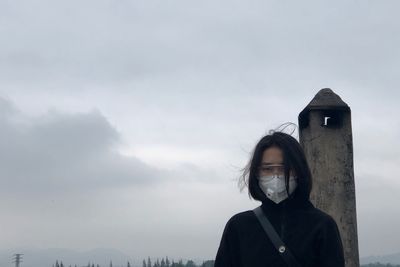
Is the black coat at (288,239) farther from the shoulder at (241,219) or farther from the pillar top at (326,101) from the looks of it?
the pillar top at (326,101)

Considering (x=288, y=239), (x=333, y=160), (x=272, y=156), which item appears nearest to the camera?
(x=288, y=239)

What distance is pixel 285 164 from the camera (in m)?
3.70

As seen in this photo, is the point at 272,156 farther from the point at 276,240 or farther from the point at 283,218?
the point at 276,240

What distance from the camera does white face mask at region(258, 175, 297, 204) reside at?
3670 millimetres

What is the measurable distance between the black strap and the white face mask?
0.44ft

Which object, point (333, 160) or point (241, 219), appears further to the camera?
point (333, 160)

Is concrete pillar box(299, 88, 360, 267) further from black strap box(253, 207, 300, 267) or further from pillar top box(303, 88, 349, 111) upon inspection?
black strap box(253, 207, 300, 267)

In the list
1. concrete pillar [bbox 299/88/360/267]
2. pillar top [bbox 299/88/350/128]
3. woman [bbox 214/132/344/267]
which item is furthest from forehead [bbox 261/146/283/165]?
pillar top [bbox 299/88/350/128]

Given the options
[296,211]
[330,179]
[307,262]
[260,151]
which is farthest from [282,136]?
[330,179]

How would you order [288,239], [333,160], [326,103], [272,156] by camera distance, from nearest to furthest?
[288,239] → [272,156] → [333,160] → [326,103]

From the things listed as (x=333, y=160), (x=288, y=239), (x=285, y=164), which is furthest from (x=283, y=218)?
(x=333, y=160)

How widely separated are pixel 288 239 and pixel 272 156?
0.50 metres

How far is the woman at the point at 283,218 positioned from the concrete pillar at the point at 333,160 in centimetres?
274

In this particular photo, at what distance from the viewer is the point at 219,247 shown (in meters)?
3.94
